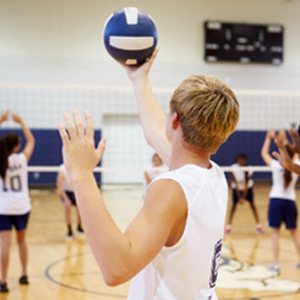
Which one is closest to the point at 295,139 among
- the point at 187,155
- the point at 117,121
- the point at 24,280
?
the point at 187,155

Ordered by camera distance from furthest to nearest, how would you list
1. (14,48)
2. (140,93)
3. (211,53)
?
1. (211,53)
2. (14,48)
3. (140,93)

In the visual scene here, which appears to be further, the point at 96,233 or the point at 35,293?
the point at 35,293

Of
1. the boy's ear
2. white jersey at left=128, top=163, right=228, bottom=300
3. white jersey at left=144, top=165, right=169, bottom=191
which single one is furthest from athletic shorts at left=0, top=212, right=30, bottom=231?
the boy's ear

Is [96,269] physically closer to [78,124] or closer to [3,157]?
[3,157]

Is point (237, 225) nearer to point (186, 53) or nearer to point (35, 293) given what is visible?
point (35, 293)

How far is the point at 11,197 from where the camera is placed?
6195 millimetres

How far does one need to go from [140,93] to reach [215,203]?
93 centimetres

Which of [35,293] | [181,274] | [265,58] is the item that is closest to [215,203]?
[181,274]

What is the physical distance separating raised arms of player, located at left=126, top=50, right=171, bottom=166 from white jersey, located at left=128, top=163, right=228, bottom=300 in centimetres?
55

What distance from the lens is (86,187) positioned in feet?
4.98

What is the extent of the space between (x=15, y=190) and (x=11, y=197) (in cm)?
12

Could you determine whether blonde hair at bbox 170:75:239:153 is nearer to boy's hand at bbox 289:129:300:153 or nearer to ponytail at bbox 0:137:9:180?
boy's hand at bbox 289:129:300:153

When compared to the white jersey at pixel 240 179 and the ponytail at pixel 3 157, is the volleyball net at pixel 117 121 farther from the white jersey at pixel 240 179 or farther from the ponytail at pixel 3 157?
the ponytail at pixel 3 157

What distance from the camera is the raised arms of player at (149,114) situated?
7.80 ft
